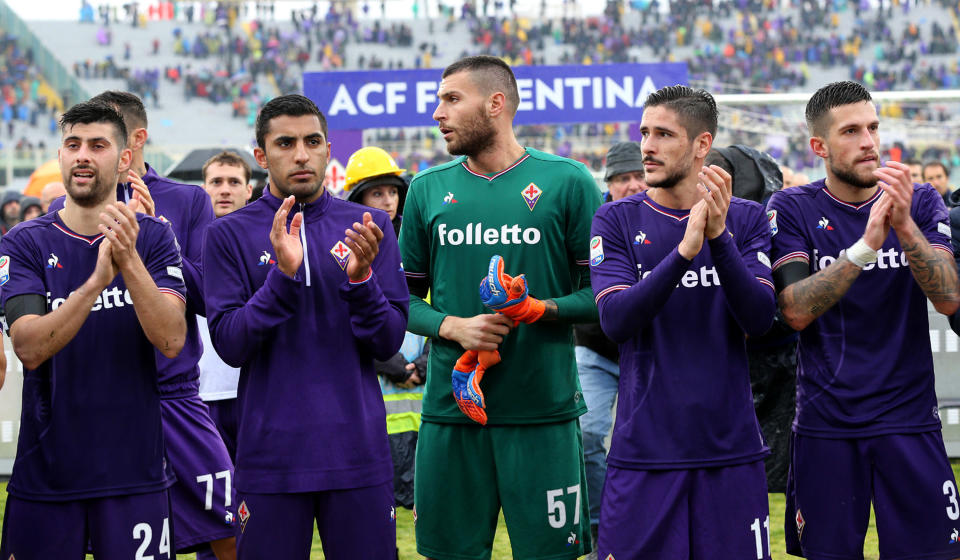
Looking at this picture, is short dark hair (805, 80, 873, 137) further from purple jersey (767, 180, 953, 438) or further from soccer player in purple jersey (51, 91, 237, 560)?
soccer player in purple jersey (51, 91, 237, 560)

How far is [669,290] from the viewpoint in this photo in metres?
3.63

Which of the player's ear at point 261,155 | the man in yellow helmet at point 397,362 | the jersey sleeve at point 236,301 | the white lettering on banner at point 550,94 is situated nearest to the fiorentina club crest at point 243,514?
the jersey sleeve at point 236,301

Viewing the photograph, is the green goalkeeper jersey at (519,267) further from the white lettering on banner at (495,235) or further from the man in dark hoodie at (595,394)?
the man in dark hoodie at (595,394)

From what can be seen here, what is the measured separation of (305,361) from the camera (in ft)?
12.4

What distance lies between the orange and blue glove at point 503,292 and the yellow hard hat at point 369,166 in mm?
3152

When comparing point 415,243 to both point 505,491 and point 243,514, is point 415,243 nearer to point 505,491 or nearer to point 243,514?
point 505,491

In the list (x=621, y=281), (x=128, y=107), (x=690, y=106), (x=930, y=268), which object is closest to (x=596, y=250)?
(x=621, y=281)

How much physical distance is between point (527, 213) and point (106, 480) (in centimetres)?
181

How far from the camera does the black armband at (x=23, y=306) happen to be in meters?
3.67

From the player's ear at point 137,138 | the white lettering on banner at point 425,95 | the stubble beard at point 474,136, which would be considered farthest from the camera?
the white lettering on banner at point 425,95

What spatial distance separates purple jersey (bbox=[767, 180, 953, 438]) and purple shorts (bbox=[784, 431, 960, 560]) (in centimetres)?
7

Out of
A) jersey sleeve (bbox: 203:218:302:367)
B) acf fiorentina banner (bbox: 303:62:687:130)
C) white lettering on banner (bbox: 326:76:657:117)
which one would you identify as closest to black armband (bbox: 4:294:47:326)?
jersey sleeve (bbox: 203:218:302:367)

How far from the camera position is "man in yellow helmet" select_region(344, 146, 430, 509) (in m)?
7.01

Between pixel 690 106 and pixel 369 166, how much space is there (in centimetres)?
339
